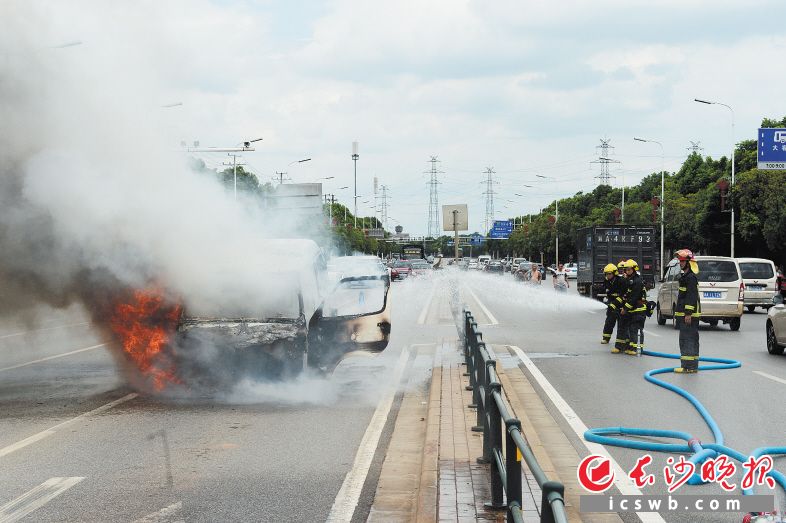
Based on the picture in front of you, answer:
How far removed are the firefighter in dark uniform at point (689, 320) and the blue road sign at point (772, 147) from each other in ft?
85.0

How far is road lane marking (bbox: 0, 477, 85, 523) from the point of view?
21.6 ft

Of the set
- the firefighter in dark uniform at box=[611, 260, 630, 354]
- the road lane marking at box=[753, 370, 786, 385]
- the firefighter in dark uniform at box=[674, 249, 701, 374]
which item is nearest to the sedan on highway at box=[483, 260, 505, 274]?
the firefighter in dark uniform at box=[611, 260, 630, 354]

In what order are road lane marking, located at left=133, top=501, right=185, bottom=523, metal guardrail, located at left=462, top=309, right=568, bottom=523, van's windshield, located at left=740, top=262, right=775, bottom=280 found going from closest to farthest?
metal guardrail, located at left=462, top=309, right=568, bottom=523 → road lane marking, located at left=133, top=501, right=185, bottom=523 → van's windshield, located at left=740, top=262, right=775, bottom=280

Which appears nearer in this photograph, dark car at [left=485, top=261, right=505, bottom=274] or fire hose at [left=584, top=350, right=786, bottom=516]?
fire hose at [left=584, top=350, right=786, bottom=516]

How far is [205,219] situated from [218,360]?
2.27 m

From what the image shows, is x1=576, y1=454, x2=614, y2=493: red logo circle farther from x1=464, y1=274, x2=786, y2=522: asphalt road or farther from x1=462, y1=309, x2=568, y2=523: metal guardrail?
x1=464, y1=274, x2=786, y2=522: asphalt road

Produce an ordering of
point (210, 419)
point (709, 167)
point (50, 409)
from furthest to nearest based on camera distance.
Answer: point (709, 167) < point (50, 409) < point (210, 419)

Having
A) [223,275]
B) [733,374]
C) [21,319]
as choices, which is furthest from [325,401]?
[733,374]

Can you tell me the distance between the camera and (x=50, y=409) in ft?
37.0

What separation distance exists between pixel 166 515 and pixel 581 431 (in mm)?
4670

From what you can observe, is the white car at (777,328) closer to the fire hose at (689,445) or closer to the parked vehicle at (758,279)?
the fire hose at (689,445)

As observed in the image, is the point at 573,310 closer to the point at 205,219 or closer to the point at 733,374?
the point at 733,374

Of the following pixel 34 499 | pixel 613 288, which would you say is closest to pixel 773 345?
pixel 613 288

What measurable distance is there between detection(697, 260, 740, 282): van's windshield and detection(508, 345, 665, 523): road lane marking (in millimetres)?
9134
